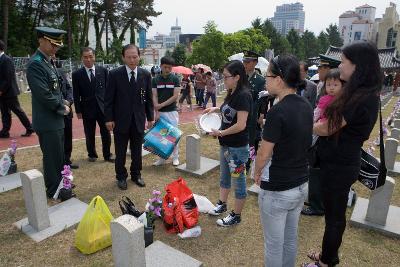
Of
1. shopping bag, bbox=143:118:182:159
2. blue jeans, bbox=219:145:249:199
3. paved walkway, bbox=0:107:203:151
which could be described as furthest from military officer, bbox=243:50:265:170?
paved walkway, bbox=0:107:203:151

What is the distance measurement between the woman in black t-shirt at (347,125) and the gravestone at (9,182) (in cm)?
456

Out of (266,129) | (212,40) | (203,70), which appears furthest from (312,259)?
(212,40)

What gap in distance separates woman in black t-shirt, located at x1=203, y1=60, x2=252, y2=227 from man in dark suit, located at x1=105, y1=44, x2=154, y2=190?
170cm

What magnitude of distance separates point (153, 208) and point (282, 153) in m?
1.93

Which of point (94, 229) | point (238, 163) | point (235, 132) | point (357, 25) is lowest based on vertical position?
point (94, 229)

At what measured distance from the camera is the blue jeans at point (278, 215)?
2.25 m

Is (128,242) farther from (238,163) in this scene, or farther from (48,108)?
(48,108)

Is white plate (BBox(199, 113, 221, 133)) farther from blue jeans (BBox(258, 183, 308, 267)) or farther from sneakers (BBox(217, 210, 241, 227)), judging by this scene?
blue jeans (BBox(258, 183, 308, 267))

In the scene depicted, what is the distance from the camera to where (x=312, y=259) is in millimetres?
3205

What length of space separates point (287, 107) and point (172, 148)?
362 centimetres

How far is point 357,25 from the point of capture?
9156cm

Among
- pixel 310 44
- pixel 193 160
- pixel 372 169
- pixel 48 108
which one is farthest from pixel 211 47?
pixel 310 44

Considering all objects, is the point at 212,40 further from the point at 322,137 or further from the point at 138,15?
the point at 322,137

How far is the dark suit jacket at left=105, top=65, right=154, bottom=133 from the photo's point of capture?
457cm
